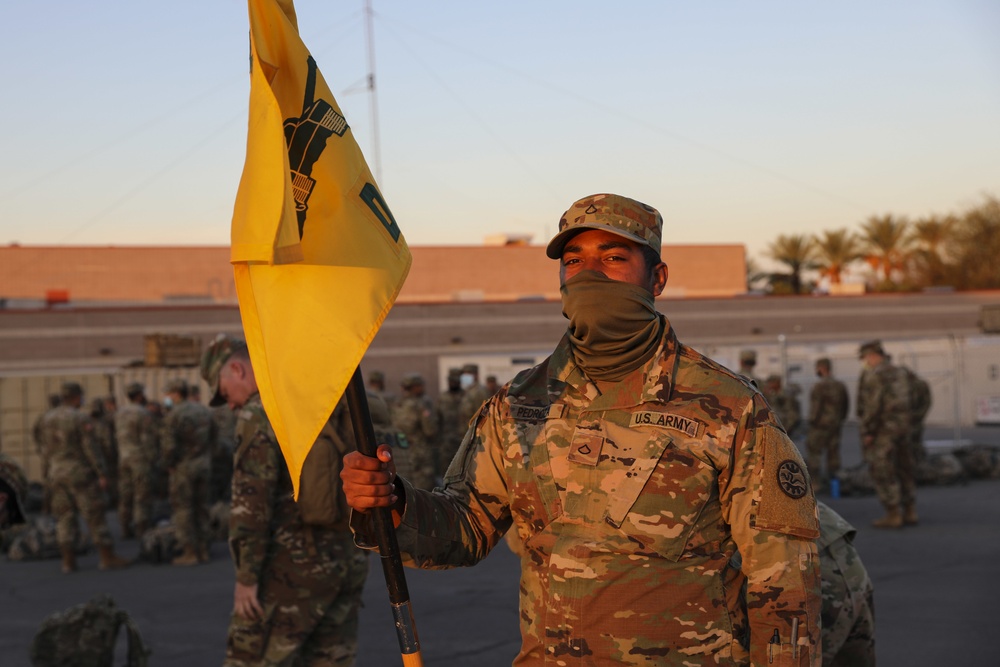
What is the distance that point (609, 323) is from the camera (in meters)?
3.07

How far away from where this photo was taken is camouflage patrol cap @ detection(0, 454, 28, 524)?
18.2ft

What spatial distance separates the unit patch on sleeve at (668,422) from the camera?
2990 millimetres

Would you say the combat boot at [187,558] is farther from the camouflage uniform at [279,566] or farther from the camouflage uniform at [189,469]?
the camouflage uniform at [279,566]

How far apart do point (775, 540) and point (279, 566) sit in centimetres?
274

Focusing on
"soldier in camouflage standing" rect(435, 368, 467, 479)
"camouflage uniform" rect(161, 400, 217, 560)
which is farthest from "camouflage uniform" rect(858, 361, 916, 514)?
"camouflage uniform" rect(161, 400, 217, 560)

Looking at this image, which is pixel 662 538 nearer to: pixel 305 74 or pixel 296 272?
pixel 296 272

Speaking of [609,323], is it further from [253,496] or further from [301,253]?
[253,496]

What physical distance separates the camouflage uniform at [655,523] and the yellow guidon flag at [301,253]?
425mm

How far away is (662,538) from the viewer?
2.93 m

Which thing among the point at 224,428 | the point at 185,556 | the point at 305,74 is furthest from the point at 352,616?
the point at 224,428

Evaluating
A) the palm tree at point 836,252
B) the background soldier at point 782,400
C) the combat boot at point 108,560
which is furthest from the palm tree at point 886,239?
the combat boot at point 108,560

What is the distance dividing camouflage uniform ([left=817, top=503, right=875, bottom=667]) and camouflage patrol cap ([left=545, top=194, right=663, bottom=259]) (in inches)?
58.2

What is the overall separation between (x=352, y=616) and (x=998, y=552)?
8011mm

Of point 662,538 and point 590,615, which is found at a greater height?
point 662,538
